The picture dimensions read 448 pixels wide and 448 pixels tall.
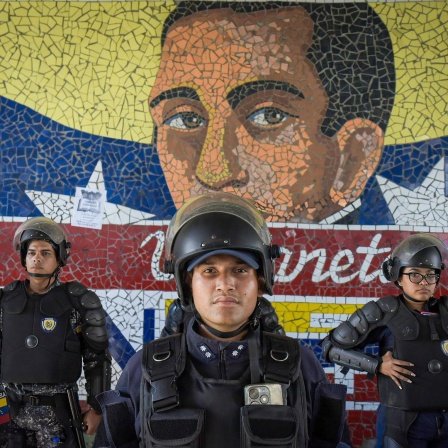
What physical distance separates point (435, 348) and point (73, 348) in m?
2.20

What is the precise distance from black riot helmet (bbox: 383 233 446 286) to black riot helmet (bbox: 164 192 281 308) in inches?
84.6

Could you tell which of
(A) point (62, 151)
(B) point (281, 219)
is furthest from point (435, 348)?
(A) point (62, 151)

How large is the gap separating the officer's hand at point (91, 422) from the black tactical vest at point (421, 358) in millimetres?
1750

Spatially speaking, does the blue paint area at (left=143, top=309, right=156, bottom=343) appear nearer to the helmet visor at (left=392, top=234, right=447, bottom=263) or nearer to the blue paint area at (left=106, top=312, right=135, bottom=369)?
the blue paint area at (left=106, top=312, right=135, bottom=369)

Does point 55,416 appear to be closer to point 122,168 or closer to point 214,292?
point 122,168

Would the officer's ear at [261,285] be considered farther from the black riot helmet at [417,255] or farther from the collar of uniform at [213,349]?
the black riot helmet at [417,255]

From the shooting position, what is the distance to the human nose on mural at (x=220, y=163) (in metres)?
5.12

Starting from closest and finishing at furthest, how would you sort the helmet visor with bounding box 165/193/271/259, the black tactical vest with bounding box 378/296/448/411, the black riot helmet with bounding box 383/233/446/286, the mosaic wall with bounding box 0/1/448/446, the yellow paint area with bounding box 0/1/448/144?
the helmet visor with bounding box 165/193/271/259 < the black tactical vest with bounding box 378/296/448/411 < the black riot helmet with bounding box 383/233/446/286 < the mosaic wall with bounding box 0/1/448/446 < the yellow paint area with bounding box 0/1/448/144

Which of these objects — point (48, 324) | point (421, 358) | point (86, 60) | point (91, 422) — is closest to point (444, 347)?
point (421, 358)

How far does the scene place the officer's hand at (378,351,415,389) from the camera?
12.6ft

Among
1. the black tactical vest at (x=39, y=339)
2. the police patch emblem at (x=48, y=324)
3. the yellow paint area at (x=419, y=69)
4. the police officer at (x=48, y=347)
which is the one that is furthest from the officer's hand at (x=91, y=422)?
the yellow paint area at (x=419, y=69)

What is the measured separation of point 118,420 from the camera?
6.20 feet

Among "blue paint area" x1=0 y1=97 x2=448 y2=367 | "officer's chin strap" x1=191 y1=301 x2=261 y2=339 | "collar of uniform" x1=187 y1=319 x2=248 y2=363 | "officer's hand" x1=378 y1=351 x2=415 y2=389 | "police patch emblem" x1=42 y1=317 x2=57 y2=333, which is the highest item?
"blue paint area" x1=0 y1=97 x2=448 y2=367

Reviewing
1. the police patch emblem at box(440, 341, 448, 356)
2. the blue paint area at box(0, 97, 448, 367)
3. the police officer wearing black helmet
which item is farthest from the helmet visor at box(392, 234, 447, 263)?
the blue paint area at box(0, 97, 448, 367)
